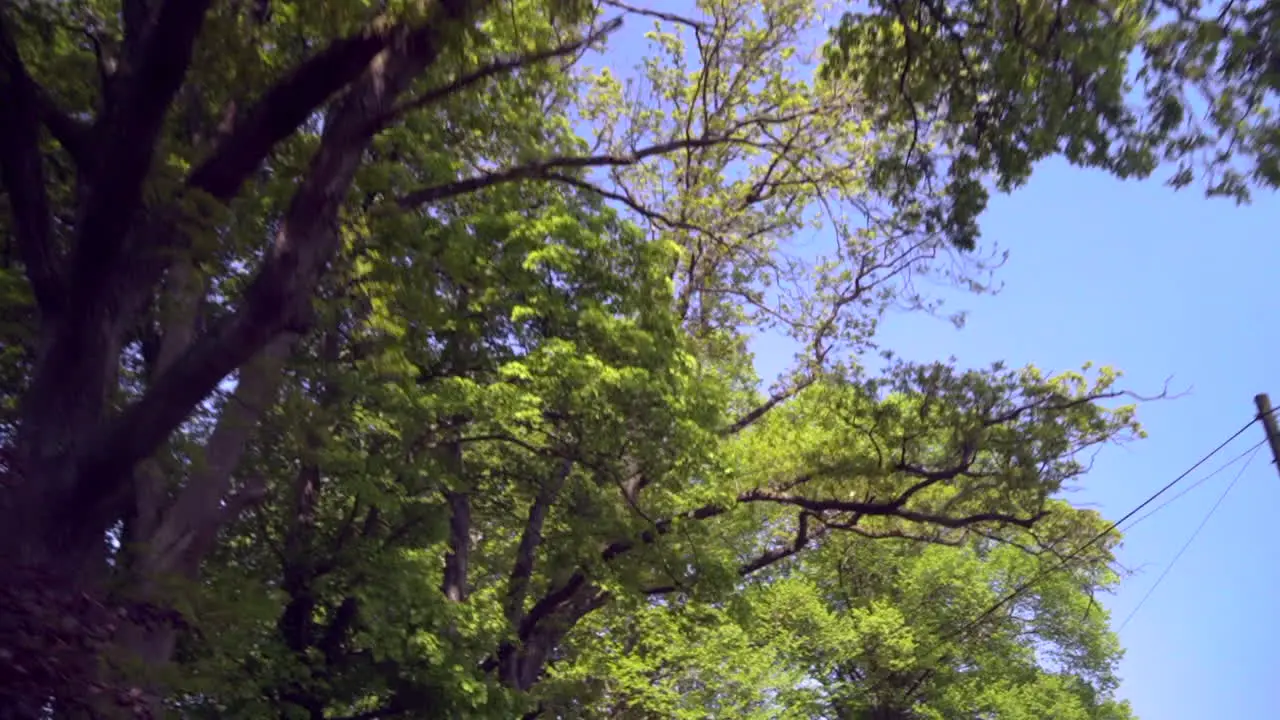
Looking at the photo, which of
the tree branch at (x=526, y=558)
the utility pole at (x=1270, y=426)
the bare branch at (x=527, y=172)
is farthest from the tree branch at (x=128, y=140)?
the utility pole at (x=1270, y=426)

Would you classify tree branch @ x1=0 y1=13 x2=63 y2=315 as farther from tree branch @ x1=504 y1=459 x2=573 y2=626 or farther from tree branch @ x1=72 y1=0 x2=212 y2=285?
tree branch @ x1=504 y1=459 x2=573 y2=626

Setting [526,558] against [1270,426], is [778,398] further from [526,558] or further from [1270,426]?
[1270,426]

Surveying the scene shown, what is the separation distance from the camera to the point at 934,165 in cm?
634

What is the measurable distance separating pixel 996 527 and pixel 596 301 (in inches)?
228

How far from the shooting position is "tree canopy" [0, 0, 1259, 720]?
446 centimetres

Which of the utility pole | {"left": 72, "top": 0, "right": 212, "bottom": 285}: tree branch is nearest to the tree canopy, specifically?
{"left": 72, "top": 0, "right": 212, "bottom": 285}: tree branch

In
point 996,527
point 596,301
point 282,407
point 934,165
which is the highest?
point 596,301

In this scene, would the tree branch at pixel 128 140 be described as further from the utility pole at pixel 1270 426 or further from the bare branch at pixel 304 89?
the utility pole at pixel 1270 426

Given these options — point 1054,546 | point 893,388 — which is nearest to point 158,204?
point 893,388

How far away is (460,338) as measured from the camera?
988 centimetres

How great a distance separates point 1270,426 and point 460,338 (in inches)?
351

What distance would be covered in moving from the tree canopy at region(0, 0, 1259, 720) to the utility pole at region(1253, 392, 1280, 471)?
1710mm

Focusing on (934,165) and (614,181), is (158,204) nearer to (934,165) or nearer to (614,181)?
(934,165)

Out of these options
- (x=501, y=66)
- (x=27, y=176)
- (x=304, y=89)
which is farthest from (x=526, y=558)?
(x=304, y=89)
